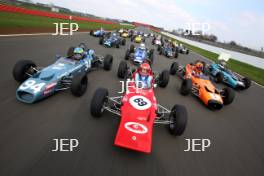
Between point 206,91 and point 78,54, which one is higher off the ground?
point 78,54

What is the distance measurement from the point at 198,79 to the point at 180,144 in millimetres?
3913

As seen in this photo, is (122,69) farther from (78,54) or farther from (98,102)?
(98,102)

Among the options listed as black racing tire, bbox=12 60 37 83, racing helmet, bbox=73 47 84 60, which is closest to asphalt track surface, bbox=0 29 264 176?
black racing tire, bbox=12 60 37 83

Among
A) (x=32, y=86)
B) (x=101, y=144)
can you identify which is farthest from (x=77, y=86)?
(x=101, y=144)

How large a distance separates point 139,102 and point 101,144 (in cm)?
119

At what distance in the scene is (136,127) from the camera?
11.5 feet

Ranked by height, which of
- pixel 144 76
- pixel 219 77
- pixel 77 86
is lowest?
pixel 219 77

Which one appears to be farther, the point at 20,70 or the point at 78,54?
the point at 78,54

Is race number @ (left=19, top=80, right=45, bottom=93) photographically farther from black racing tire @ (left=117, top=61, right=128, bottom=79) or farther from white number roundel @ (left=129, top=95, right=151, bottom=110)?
black racing tire @ (left=117, top=61, right=128, bottom=79)

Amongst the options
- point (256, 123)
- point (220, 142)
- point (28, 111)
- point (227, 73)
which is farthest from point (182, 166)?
point (227, 73)

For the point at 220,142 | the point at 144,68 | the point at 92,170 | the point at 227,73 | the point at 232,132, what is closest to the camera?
the point at 92,170

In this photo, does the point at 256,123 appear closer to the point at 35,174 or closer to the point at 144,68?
the point at 144,68

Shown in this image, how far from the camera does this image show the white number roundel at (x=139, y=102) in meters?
4.04

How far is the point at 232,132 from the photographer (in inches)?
199
